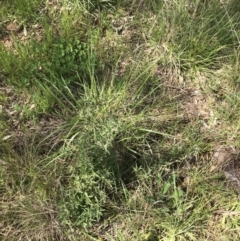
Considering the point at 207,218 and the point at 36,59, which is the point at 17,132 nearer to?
the point at 36,59

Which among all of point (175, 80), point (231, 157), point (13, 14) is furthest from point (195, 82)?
point (13, 14)

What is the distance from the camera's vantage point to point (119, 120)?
245 centimetres

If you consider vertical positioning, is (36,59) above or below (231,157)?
above

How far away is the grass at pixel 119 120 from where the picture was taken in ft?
7.77

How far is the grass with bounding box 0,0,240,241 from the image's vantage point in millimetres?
2367

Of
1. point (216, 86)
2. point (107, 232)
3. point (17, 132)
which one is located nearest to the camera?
point (107, 232)

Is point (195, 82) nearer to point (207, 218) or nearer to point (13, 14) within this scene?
point (207, 218)

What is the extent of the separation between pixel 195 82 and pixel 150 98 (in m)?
0.38

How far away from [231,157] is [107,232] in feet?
3.01

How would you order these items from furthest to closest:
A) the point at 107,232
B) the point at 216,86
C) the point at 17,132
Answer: the point at 216,86 < the point at 17,132 < the point at 107,232

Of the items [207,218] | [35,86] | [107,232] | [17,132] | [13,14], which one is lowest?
[207,218]

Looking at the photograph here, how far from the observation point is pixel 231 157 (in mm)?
2648

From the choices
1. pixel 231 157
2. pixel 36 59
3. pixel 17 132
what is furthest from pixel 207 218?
pixel 36 59

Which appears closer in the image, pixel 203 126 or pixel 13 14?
pixel 203 126
